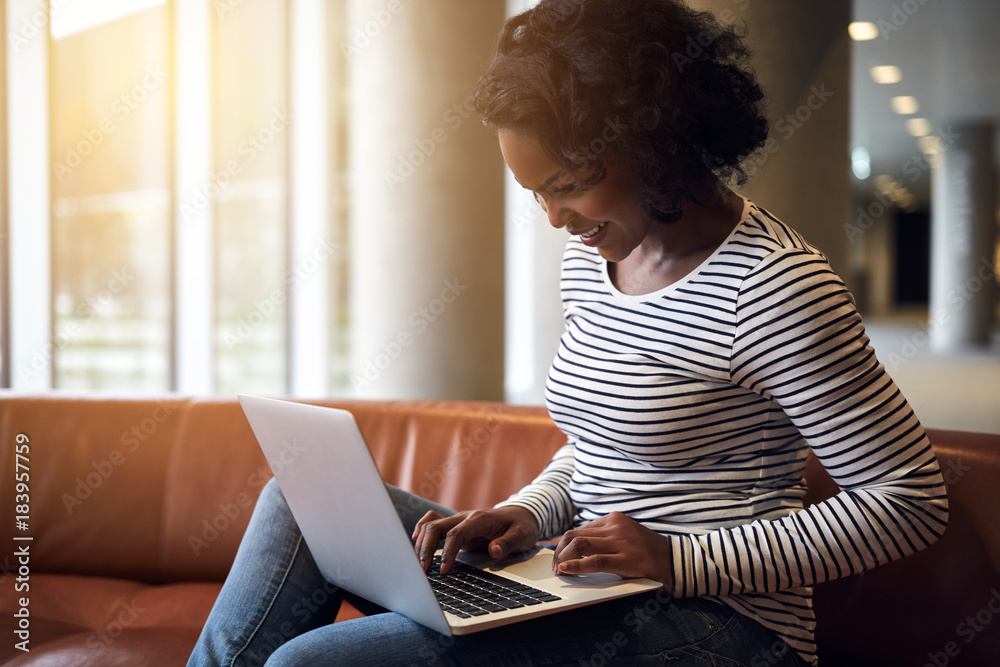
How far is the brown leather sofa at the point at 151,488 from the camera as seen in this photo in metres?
1.54

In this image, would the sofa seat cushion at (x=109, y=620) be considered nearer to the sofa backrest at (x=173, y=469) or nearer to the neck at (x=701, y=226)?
the sofa backrest at (x=173, y=469)

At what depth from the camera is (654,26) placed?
0.98m

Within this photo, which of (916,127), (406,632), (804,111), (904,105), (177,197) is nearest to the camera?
(406,632)

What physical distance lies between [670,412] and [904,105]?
21.2 ft

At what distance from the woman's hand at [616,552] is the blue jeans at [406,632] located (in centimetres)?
4

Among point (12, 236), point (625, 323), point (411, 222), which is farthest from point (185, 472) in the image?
point (12, 236)

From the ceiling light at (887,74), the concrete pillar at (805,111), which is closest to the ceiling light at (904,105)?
the ceiling light at (887,74)

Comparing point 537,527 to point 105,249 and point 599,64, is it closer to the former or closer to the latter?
point 599,64

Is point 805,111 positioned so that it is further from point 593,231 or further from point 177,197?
point 177,197

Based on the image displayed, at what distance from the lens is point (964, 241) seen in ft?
28.0

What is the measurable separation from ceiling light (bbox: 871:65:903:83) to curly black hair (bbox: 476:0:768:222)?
528 cm

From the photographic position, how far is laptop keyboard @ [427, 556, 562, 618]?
82 cm

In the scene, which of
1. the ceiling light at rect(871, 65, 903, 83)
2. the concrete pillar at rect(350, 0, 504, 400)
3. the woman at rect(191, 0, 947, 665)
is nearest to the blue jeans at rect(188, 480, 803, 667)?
the woman at rect(191, 0, 947, 665)

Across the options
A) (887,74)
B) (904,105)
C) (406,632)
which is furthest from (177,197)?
(904,105)
